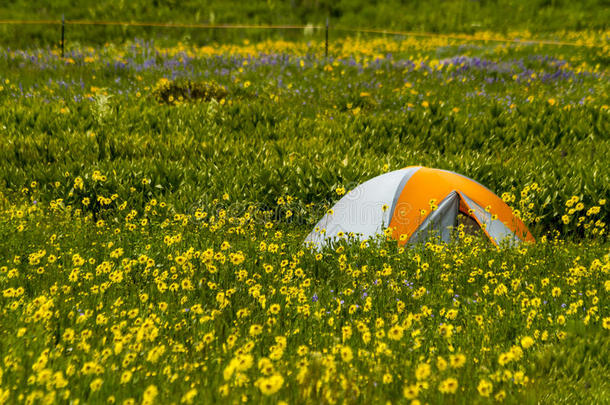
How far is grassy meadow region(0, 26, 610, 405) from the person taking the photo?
255cm

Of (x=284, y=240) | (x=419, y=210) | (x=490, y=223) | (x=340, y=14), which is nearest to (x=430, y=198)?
(x=419, y=210)

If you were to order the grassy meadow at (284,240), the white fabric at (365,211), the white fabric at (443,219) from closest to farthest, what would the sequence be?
the grassy meadow at (284,240), the white fabric at (443,219), the white fabric at (365,211)

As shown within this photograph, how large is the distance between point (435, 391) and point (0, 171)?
675cm

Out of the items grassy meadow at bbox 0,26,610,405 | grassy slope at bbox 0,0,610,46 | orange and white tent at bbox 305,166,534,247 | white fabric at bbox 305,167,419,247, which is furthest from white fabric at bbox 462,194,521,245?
grassy slope at bbox 0,0,610,46

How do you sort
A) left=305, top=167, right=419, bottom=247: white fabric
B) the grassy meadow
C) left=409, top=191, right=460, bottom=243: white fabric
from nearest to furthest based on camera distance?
the grassy meadow < left=409, top=191, right=460, bottom=243: white fabric < left=305, top=167, right=419, bottom=247: white fabric

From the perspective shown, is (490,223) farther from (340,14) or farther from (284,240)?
(340,14)

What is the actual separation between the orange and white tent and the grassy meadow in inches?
12.5

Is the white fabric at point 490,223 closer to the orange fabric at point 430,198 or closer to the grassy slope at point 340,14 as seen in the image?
the orange fabric at point 430,198

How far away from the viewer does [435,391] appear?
2445 mm

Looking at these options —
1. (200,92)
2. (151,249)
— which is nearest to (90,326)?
(151,249)

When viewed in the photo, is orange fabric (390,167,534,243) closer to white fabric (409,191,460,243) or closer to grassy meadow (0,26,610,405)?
white fabric (409,191,460,243)

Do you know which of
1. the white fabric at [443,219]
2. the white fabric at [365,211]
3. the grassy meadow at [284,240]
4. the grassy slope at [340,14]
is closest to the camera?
the grassy meadow at [284,240]

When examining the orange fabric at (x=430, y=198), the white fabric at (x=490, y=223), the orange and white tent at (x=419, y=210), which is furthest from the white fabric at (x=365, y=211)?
the white fabric at (x=490, y=223)

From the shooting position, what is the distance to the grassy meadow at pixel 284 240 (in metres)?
2.55
